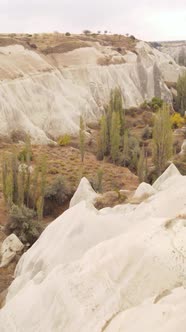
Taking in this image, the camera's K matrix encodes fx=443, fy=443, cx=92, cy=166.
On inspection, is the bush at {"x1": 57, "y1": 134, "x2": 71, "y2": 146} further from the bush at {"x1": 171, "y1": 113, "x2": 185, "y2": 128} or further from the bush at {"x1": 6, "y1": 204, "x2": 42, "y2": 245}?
the bush at {"x1": 6, "y1": 204, "x2": 42, "y2": 245}

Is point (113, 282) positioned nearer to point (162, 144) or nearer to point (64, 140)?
point (162, 144)

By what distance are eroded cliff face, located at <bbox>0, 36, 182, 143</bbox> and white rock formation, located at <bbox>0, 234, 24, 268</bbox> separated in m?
18.9

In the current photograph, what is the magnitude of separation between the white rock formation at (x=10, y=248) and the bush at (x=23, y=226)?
698 millimetres

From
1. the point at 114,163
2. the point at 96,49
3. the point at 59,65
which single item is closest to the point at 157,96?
the point at 96,49

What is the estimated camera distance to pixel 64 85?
157 ft

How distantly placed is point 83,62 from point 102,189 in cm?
2980

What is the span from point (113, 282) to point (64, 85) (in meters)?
39.5

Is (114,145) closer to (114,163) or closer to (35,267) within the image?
(114,163)

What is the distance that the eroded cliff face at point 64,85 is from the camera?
3984cm

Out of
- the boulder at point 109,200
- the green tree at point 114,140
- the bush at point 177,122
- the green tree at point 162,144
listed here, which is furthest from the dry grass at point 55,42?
the boulder at point 109,200

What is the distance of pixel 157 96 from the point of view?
62.4m

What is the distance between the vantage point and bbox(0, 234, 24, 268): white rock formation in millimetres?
17889

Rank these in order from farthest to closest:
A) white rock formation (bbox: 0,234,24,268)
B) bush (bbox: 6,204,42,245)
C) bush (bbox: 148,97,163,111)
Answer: bush (bbox: 148,97,163,111), bush (bbox: 6,204,42,245), white rock formation (bbox: 0,234,24,268)

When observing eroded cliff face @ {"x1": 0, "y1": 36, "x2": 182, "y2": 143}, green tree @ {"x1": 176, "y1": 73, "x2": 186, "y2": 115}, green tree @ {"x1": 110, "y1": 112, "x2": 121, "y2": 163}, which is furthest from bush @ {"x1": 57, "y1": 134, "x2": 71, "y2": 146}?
green tree @ {"x1": 176, "y1": 73, "x2": 186, "y2": 115}
